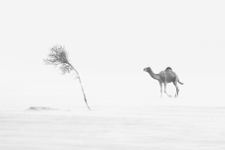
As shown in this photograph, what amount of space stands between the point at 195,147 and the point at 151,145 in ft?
3.49

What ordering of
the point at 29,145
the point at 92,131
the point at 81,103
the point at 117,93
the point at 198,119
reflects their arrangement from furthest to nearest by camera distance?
1. the point at 117,93
2. the point at 81,103
3. the point at 198,119
4. the point at 92,131
5. the point at 29,145

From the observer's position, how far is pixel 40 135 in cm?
2022

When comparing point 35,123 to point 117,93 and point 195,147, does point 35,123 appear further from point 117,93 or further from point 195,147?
point 117,93

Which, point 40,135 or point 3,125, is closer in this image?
point 40,135

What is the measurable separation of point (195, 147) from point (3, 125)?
27.2 feet

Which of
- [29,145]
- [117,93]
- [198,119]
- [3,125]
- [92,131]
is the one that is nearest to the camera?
[29,145]

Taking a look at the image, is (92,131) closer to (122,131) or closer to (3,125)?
(122,131)

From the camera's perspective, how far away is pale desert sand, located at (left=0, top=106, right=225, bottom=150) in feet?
57.9

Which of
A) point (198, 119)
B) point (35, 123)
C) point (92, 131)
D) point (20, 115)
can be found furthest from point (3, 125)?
point (198, 119)

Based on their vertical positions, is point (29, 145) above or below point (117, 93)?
below

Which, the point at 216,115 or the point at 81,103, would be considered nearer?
the point at 216,115

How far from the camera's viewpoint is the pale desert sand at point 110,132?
17.6 metres

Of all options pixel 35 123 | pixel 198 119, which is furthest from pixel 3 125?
pixel 198 119

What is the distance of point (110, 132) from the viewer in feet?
70.9
